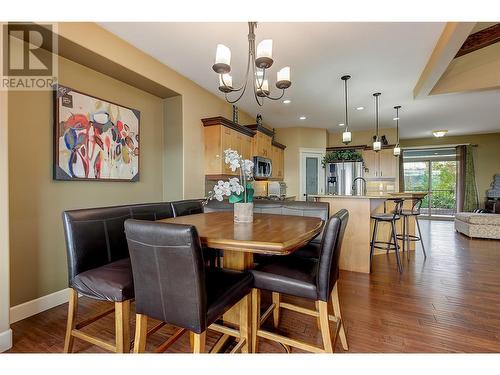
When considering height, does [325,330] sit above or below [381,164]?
below

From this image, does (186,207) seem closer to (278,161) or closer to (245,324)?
(245,324)

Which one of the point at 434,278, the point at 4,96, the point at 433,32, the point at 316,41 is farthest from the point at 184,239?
the point at 434,278

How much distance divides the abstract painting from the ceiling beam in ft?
11.2

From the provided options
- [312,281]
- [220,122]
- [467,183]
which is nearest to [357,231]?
[312,281]

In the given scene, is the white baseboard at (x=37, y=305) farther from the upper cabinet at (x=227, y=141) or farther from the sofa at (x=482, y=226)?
the sofa at (x=482, y=226)

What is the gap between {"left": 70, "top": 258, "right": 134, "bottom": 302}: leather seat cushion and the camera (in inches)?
56.5

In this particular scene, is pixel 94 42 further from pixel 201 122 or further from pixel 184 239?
pixel 184 239

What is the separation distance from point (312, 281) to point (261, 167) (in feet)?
12.3

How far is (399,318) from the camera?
6.91ft

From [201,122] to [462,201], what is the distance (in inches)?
319

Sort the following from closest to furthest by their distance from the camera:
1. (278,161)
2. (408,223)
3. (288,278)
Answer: (288,278), (408,223), (278,161)

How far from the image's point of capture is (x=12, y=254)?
81.6 inches
